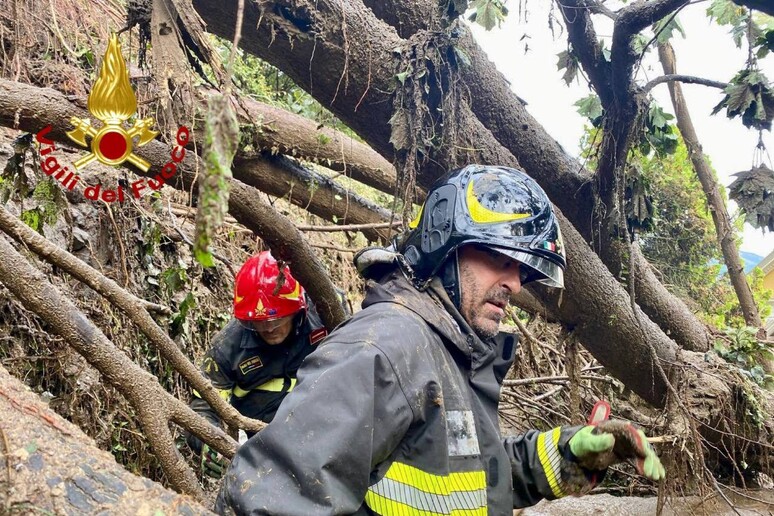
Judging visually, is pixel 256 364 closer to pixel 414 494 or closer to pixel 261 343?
pixel 261 343

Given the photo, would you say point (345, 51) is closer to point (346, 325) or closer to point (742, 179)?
point (346, 325)

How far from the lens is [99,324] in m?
3.95

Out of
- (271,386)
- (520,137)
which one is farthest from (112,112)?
(520,137)

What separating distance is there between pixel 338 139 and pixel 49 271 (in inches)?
77.5

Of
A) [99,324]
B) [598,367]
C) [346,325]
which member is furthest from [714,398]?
[99,324]

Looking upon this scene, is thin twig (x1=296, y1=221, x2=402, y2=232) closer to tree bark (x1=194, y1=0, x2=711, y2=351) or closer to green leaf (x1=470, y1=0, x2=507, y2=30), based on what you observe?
tree bark (x1=194, y1=0, x2=711, y2=351)

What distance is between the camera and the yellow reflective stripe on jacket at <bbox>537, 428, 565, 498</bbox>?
8.44 ft

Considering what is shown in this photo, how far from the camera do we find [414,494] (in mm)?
1925

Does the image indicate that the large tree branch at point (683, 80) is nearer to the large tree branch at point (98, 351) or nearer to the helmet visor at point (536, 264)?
the helmet visor at point (536, 264)

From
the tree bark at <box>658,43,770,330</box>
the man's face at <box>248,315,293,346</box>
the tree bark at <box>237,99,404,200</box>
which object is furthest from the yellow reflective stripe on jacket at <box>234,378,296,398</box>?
the tree bark at <box>658,43,770,330</box>

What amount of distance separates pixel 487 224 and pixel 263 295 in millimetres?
1881

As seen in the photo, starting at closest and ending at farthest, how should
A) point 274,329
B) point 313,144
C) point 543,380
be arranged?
point 274,329, point 313,144, point 543,380

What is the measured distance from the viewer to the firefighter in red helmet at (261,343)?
154 inches

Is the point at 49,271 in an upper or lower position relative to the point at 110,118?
lower
